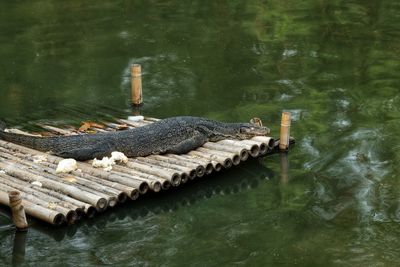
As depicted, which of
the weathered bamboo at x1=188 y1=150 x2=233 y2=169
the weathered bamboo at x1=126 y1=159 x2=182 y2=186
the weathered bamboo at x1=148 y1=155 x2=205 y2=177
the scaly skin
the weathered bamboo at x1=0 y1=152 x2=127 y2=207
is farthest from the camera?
the scaly skin

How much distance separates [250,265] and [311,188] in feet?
6.22

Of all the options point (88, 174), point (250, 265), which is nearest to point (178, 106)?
point (88, 174)

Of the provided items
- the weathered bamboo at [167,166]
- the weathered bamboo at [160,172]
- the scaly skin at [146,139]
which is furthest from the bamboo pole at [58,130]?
the weathered bamboo at [160,172]

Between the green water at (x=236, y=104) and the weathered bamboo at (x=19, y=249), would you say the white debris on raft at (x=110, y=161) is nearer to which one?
the green water at (x=236, y=104)

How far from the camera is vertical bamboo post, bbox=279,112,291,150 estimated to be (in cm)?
883

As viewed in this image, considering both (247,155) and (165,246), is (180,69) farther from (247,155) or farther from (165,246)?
(165,246)

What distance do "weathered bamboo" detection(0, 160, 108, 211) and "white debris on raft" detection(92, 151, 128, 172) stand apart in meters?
0.66

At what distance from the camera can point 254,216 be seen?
302 inches

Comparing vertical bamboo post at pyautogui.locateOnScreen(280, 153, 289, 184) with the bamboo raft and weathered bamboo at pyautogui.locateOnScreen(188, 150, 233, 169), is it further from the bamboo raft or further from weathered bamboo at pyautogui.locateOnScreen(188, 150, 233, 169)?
weathered bamboo at pyautogui.locateOnScreen(188, 150, 233, 169)

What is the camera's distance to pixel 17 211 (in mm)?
6953

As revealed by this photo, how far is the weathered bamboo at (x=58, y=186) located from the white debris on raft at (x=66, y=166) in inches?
10.1

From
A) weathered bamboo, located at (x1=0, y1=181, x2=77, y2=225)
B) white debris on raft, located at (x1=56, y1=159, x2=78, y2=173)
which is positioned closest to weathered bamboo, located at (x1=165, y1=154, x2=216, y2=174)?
white debris on raft, located at (x1=56, y1=159, x2=78, y2=173)

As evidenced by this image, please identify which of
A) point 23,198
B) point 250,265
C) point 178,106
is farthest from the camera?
point 178,106

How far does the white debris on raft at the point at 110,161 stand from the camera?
8.27m
